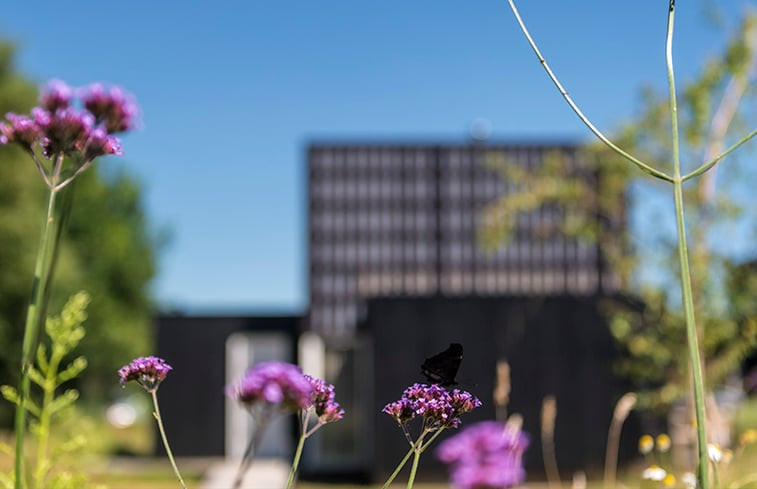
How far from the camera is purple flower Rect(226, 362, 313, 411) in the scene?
1.16 meters

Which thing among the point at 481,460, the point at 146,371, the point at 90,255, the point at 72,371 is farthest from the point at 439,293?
the point at 481,460

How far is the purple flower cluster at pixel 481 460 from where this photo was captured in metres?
0.91

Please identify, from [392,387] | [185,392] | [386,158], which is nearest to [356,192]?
[386,158]

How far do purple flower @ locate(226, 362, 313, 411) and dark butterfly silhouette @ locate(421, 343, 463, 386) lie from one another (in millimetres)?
352

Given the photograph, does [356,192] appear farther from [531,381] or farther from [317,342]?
[531,381]

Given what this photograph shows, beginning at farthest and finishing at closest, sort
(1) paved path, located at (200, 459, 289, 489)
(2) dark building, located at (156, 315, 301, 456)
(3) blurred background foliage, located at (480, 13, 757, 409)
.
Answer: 1. (2) dark building, located at (156, 315, 301, 456)
2. (1) paved path, located at (200, 459, 289, 489)
3. (3) blurred background foliage, located at (480, 13, 757, 409)

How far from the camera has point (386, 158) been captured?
2088cm

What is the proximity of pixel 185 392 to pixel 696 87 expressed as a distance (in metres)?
13.4

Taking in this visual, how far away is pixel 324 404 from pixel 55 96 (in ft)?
2.50

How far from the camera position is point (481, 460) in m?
0.95

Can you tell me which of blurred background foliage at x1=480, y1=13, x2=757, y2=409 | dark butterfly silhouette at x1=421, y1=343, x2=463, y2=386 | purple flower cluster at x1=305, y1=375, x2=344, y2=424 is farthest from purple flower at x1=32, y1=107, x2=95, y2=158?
blurred background foliage at x1=480, y1=13, x2=757, y2=409

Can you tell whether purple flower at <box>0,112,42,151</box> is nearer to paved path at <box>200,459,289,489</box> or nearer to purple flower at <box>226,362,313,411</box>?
purple flower at <box>226,362,313,411</box>

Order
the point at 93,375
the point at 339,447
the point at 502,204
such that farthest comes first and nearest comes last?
the point at 93,375, the point at 339,447, the point at 502,204

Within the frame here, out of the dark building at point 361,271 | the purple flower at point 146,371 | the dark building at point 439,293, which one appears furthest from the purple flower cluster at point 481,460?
the dark building at point 361,271
